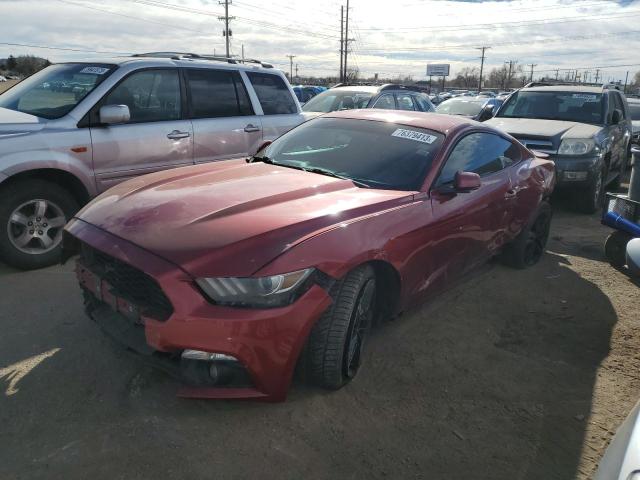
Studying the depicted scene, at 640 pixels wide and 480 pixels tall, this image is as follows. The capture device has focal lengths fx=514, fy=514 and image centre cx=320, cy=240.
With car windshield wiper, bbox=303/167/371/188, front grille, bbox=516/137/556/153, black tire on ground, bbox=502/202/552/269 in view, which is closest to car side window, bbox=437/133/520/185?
car windshield wiper, bbox=303/167/371/188

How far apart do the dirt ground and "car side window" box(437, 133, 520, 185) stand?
1175 millimetres

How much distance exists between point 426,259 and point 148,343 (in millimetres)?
1881

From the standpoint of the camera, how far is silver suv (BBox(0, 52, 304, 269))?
178 inches

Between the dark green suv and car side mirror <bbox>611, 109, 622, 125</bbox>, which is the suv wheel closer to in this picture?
the dark green suv

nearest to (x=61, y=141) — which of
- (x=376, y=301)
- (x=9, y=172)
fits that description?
(x=9, y=172)

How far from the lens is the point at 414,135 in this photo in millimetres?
3916

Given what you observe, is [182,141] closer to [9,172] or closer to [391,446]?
[9,172]

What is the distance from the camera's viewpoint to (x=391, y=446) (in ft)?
8.56

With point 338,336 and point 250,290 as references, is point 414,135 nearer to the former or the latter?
point 338,336

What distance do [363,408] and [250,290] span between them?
39.3 inches

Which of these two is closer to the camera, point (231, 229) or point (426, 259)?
point (231, 229)

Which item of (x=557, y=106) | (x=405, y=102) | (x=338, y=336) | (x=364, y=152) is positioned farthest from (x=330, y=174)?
(x=405, y=102)

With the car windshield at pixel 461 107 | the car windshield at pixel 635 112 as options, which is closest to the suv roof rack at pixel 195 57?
the car windshield at pixel 461 107

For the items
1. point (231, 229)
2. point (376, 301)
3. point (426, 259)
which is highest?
point (231, 229)
